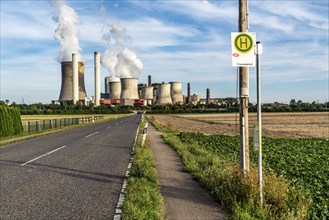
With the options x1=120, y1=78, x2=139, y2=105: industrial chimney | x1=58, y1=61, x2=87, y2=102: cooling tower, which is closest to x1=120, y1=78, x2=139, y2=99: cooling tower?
x1=120, y1=78, x2=139, y2=105: industrial chimney

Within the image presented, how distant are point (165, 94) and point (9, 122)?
308 feet

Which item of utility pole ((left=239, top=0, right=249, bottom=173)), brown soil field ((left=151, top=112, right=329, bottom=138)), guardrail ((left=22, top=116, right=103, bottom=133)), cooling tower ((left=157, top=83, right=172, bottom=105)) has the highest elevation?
cooling tower ((left=157, top=83, right=172, bottom=105))

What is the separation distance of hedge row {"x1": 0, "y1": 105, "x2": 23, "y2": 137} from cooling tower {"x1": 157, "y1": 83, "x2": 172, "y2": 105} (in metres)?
91.4

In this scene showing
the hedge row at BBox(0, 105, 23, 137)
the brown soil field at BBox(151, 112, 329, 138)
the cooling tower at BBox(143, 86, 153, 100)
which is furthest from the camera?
the cooling tower at BBox(143, 86, 153, 100)

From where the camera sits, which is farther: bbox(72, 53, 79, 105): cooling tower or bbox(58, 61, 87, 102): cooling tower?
bbox(58, 61, 87, 102): cooling tower

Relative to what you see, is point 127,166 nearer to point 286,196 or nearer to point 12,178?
point 12,178

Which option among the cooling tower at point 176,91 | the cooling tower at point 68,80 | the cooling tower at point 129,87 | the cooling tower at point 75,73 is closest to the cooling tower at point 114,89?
the cooling tower at point 129,87

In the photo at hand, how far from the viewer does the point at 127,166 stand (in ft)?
35.1

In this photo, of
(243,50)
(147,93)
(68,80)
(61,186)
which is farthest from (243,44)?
(147,93)

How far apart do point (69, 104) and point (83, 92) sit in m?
5.27

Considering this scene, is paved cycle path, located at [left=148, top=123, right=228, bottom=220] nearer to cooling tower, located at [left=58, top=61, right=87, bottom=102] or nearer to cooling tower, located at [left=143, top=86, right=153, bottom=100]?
cooling tower, located at [left=58, top=61, right=87, bottom=102]

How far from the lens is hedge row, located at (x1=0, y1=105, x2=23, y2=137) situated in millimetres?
23609

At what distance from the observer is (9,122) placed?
24578mm

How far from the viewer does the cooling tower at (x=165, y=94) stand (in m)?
117
